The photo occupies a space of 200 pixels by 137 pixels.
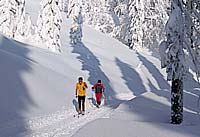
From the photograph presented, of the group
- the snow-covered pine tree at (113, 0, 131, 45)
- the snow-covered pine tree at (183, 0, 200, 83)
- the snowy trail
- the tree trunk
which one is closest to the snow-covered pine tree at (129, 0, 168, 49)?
the snow-covered pine tree at (113, 0, 131, 45)

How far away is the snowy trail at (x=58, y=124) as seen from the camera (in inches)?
527

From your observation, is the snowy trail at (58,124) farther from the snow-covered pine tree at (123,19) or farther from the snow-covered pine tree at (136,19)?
the snow-covered pine tree at (123,19)

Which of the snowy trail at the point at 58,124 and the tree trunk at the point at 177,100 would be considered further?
the snowy trail at the point at 58,124

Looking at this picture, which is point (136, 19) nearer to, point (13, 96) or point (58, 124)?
point (13, 96)

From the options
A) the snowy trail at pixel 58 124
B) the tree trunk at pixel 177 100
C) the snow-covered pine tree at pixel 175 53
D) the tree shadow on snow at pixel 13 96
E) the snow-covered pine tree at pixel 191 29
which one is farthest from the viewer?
the tree shadow on snow at pixel 13 96

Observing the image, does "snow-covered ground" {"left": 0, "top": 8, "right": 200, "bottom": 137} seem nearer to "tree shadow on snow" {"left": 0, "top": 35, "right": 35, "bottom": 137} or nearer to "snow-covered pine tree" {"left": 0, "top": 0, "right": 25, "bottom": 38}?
"tree shadow on snow" {"left": 0, "top": 35, "right": 35, "bottom": 137}

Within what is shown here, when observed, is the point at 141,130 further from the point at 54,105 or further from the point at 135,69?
the point at 135,69

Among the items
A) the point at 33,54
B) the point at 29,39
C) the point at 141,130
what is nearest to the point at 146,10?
the point at 29,39

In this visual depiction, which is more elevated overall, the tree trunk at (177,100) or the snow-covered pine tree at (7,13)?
the snow-covered pine tree at (7,13)

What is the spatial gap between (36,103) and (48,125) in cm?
295

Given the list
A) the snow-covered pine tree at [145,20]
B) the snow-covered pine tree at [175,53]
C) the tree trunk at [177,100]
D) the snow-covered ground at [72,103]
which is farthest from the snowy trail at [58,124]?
Result: the snow-covered pine tree at [145,20]

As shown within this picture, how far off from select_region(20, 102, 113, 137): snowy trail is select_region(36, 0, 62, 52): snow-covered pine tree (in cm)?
1927

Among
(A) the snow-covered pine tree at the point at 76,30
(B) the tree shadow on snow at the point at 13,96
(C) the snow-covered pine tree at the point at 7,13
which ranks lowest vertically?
(B) the tree shadow on snow at the point at 13,96

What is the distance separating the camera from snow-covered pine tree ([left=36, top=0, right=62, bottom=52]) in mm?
36375
